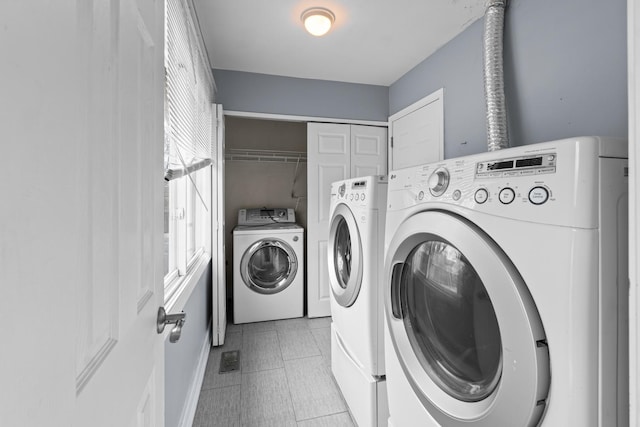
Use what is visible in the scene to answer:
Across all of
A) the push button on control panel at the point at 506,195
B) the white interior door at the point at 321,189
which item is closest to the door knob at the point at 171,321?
the push button on control panel at the point at 506,195

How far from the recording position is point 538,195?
0.66 meters

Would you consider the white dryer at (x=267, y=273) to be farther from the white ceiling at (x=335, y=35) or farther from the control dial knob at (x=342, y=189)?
the white ceiling at (x=335, y=35)

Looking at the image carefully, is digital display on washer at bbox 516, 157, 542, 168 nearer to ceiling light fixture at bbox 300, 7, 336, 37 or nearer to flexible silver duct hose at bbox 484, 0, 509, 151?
flexible silver duct hose at bbox 484, 0, 509, 151

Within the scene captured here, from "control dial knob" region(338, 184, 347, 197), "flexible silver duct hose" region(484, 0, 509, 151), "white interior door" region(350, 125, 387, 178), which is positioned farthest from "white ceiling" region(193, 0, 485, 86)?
"control dial knob" region(338, 184, 347, 197)

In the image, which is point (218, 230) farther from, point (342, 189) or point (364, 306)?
point (364, 306)

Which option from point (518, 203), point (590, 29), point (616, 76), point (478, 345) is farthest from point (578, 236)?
point (590, 29)

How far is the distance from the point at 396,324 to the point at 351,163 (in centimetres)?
219

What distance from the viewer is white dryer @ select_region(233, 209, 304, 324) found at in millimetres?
2938

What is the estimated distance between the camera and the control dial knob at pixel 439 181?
2.97 feet

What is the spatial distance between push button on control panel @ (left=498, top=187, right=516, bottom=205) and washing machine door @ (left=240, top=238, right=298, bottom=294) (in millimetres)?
2471

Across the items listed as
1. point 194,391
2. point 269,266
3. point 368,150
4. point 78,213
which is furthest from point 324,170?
point 78,213

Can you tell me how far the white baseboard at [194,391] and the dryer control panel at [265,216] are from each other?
1455mm

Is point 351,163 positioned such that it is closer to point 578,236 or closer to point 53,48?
point 578,236

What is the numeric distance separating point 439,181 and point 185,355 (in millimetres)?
1586
